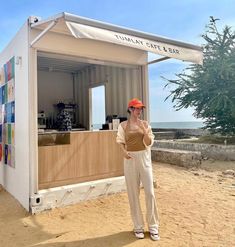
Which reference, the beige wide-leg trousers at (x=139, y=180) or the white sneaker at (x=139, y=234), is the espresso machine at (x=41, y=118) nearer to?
the beige wide-leg trousers at (x=139, y=180)

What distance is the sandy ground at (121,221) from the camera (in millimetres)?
3160

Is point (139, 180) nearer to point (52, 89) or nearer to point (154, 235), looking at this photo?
point (154, 235)

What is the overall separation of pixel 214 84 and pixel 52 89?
6266mm

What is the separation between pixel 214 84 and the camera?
10172mm

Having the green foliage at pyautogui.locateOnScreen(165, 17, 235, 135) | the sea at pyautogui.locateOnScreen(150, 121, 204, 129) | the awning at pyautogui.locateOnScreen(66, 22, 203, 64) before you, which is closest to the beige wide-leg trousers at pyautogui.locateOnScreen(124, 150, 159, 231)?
the awning at pyautogui.locateOnScreen(66, 22, 203, 64)

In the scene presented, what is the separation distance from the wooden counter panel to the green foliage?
5877 millimetres

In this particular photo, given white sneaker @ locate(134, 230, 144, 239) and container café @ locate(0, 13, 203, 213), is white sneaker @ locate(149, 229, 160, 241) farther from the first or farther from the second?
container café @ locate(0, 13, 203, 213)

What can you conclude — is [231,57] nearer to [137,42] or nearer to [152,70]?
[152,70]

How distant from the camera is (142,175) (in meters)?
3.14

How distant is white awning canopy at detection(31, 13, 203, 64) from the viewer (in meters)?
3.29

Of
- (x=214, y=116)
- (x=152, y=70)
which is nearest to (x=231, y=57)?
(x=214, y=116)

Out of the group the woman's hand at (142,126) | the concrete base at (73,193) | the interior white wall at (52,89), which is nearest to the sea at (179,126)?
the concrete base at (73,193)

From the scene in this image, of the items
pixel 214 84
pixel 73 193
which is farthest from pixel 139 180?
pixel 214 84

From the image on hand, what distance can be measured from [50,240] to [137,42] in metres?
3.03
